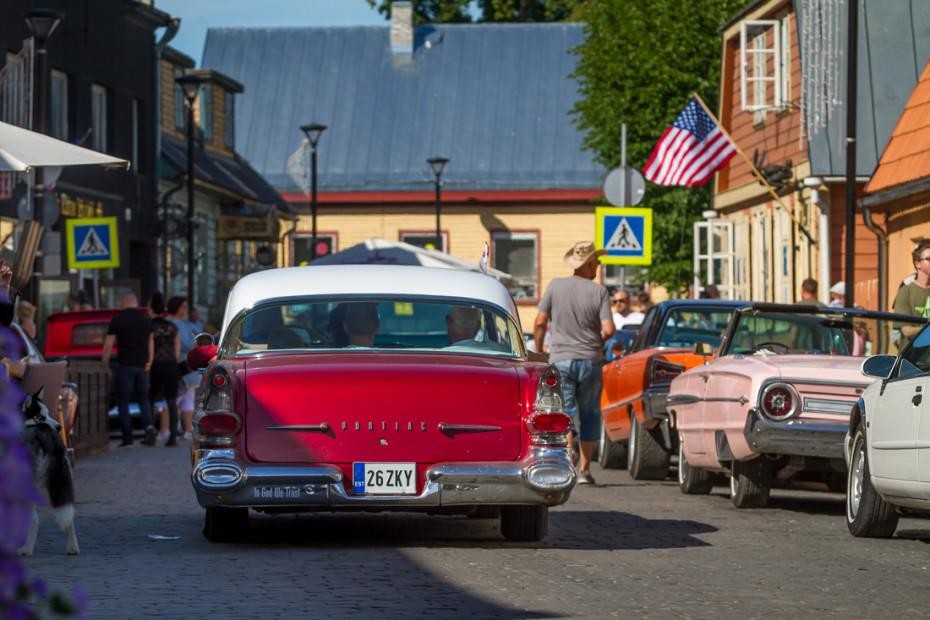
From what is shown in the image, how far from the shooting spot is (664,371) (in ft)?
55.0

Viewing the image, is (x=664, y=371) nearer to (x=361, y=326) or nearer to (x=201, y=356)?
(x=361, y=326)

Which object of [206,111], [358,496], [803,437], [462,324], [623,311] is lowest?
[358,496]

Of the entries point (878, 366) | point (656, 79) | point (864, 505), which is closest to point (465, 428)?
point (878, 366)

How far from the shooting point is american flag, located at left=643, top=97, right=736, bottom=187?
29719 mm

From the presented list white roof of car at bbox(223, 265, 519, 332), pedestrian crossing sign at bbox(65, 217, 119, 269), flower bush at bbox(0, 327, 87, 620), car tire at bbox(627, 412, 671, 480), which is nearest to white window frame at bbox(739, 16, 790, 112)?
pedestrian crossing sign at bbox(65, 217, 119, 269)

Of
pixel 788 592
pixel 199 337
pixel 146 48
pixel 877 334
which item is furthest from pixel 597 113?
pixel 788 592

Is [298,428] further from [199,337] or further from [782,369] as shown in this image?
[782,369]

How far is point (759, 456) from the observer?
13758 millimetres

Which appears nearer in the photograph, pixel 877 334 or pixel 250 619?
pixel 250 619

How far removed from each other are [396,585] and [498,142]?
5155 cm

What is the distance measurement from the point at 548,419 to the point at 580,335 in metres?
5.87

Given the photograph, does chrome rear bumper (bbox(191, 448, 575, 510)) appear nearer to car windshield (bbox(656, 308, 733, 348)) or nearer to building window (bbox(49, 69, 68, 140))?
car windshield (bbox(656, 308, 733, 348))

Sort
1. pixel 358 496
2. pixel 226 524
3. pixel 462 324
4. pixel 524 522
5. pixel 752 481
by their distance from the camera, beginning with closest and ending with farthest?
pixel 358 496 < pixel 226 524 < pixel 524 522 < pixel 462 324 < pixel 752 481

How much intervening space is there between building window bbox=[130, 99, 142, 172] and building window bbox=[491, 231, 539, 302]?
60.2 ft
